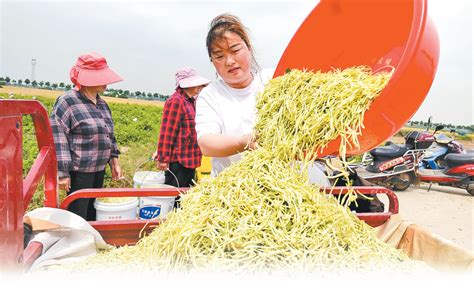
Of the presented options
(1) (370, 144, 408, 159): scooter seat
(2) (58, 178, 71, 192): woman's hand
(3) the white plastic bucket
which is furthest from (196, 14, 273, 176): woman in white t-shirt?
(1) (370, 144, 408, 159): scooter seat

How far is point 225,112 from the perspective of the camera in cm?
230

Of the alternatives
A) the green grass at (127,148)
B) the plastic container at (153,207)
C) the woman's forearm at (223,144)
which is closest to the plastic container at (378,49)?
the woman's forearm at (223,144)

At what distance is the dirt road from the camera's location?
5039 mm

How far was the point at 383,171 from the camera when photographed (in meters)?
7.06

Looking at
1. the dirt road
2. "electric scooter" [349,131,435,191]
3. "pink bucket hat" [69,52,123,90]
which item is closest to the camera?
"pink bucket hat" [69,52,123,90]

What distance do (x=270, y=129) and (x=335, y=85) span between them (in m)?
0.40

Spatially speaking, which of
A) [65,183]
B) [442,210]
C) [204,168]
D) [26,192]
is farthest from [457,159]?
[26,192]

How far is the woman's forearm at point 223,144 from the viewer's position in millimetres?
2057

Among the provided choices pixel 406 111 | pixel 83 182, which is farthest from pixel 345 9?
pixel 83 182

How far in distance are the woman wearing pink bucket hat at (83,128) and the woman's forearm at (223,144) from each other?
1.70 metres

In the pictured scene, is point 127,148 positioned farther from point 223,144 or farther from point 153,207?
point 223,144

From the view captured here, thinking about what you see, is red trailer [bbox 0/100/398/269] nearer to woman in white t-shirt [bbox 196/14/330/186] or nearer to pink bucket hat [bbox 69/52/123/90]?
woman in white t-shirt [bbox 196/14/330/186]

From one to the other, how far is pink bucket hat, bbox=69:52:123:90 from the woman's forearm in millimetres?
1733

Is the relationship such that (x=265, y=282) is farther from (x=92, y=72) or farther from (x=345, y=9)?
(x=92, y=72)
